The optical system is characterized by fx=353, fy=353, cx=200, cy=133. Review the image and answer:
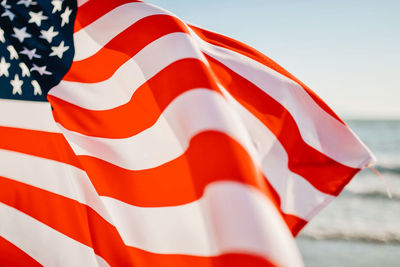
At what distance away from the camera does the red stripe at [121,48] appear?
1.70 m

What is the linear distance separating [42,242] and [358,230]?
6.65 m

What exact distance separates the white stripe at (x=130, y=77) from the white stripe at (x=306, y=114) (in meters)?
0.22

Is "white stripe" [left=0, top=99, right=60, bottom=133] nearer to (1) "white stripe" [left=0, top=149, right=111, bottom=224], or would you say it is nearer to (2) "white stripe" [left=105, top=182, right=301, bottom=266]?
(1) "white stripe" [left=0, top=149, right=111, bottom=224]

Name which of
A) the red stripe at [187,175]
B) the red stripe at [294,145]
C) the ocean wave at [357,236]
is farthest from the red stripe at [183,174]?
the ocean wave at [357,236]

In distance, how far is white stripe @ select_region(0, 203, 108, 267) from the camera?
163 centimetres

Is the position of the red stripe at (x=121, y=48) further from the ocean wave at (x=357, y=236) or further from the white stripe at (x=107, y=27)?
the ocean wave at (x=357, y=236)

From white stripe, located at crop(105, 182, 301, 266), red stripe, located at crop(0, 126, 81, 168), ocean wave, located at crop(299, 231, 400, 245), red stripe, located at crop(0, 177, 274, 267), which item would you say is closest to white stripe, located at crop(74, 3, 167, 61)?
red stripe, located at crop(0, 126, 81, 168)

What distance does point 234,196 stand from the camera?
3.54 ft

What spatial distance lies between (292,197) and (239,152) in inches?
20.3

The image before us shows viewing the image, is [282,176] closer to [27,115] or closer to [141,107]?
[141,107]

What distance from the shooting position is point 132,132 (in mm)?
1706

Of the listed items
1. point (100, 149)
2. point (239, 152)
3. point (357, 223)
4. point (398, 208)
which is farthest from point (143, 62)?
point (398, 208)

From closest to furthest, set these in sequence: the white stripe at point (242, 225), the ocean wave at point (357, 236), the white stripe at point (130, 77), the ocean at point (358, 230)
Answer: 1. the white stripe at point (242, 225)
2. the white stripe at point (130, 77)
3. the ocean at point (358, 230)
4. the ocean wave at point (357, 236)

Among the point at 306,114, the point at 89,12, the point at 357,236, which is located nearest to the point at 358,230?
the point at 357,236
